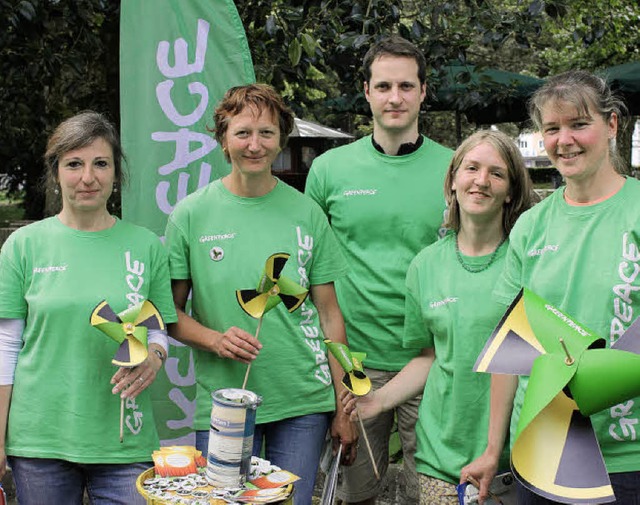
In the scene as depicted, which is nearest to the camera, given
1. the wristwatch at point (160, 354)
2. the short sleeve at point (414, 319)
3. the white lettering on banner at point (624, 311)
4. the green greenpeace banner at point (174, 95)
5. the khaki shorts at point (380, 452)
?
the white lettering on banner at point (624, 311)

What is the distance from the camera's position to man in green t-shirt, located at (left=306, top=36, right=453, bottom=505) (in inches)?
144

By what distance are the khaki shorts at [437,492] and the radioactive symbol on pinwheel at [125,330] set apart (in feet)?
3.74

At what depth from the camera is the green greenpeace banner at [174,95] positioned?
430 centimetres

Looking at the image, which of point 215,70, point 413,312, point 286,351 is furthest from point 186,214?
point 215,70

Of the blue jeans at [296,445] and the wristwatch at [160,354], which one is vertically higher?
the wristwatch at [160,354]

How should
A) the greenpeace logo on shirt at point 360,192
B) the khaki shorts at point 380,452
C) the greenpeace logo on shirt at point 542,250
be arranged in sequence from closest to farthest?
the greenpeace logo on shirt at point 542,250 < the khaki shorts at point 380,452 < the greenpeace logo on shirt at point 360,192

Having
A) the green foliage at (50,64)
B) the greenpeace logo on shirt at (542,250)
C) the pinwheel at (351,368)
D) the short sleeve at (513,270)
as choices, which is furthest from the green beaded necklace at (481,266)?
the green foliage at (50,64)

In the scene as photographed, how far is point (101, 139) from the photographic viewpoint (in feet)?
9.96

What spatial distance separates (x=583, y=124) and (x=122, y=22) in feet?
8.62

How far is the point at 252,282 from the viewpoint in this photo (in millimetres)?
3062

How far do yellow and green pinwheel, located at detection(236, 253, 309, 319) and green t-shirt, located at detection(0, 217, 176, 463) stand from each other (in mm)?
374

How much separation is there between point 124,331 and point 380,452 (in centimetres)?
156

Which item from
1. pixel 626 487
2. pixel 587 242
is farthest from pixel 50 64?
pixel 626 487

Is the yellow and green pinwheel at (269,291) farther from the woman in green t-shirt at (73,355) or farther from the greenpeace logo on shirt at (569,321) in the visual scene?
the greenpeace logo on shirt at (569,321)
